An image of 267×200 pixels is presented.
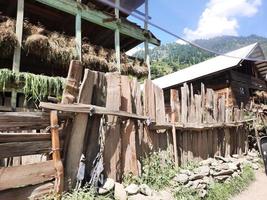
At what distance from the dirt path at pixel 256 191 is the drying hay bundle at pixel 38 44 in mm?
6982

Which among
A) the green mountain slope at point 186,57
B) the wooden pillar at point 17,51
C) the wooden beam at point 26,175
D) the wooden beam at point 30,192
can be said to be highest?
the green mountain slope at point 186,57

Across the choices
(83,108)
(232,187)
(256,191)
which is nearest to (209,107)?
(232,187)

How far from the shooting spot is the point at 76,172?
141 inches

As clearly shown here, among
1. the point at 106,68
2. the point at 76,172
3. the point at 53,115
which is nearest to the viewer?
the point at 53,115

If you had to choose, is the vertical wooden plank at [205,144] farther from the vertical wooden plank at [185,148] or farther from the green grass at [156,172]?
the green grass at [156,172]

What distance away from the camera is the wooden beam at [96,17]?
35.5ft

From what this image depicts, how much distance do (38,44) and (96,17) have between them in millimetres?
3416

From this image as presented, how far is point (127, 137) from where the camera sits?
14.5 feet

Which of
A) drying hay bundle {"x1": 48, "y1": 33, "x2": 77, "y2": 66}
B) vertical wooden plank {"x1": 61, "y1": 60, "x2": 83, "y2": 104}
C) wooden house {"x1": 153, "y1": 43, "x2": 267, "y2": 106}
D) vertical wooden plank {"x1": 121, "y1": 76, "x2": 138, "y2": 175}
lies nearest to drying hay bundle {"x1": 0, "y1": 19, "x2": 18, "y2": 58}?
drying hay bundle {"x1": 48, "y1": 33, "x2": 77, "y2": 66}

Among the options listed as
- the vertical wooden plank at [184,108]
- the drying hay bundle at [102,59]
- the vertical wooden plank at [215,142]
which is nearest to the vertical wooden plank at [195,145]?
the vertical wooden plank at [184,108]

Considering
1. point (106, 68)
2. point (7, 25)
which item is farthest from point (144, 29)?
point (7, 25)

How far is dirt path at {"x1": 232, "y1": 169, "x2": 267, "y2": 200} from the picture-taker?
625 centimetres

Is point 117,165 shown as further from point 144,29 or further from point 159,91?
point 144,29

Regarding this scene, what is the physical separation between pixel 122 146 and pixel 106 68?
7.29 metres
